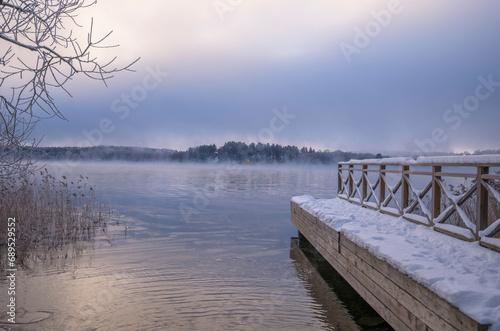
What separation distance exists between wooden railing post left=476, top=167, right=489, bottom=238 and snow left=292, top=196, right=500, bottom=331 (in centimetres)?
25

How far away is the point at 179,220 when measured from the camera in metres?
14.9

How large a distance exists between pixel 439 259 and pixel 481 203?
47.6 inches

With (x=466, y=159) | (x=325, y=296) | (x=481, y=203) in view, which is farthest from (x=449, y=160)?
(x=325, y=296)

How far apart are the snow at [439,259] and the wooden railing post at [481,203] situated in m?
0.25

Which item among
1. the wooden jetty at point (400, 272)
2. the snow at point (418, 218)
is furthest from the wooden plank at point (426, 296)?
the snow at point (418, 218)

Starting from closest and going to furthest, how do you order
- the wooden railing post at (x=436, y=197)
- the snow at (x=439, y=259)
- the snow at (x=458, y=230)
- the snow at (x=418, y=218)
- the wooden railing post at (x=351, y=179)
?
the snow at (x=439, y=259) → the snow at (x=458, y=230) → the wooden railing post at (x=436, y=197) → the snow at (x=418, y=218) → the wooden railing post at (x=351, y=179)

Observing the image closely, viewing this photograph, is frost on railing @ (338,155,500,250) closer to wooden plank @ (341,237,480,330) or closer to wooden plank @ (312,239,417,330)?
wooden plank @ (341,237,480,330)

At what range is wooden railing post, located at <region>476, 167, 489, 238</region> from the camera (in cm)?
491

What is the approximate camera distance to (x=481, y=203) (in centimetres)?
495

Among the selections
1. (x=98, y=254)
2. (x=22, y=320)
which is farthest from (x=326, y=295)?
(x=98, y=254)

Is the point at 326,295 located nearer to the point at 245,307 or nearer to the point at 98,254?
the point at 245,307

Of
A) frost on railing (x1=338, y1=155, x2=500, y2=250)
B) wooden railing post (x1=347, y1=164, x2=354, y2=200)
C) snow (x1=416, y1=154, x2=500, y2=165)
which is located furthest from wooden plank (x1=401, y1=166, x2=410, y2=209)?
wooden railing post (x1=347, y1=164, x2=354, y2=200)

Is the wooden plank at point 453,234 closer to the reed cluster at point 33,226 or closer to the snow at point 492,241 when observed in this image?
the snow at point 492,241

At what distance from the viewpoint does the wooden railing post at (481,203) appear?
4.91m
